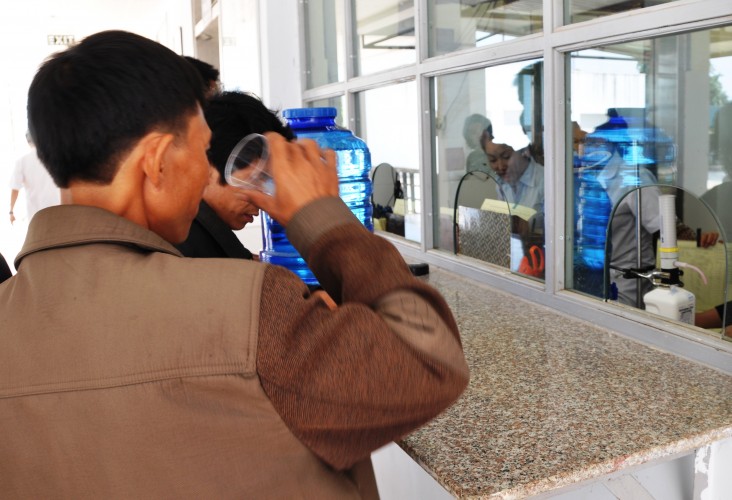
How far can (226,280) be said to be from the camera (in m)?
0.63

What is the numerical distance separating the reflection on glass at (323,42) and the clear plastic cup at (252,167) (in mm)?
2204

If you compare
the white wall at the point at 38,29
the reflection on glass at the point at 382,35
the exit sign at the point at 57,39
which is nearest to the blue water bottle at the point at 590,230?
the reflection on glass at the point at 382,35

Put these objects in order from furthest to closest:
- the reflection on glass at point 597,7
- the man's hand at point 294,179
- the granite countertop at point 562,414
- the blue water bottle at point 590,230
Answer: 1. the blue water bottle at point 590,230
2. the reflection on glass at point 597,7
3. the granite countertop at point 562,414
4. the man's hand at point 294,179

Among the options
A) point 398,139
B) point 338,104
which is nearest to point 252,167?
point 398,139

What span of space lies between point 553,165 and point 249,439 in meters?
1.24

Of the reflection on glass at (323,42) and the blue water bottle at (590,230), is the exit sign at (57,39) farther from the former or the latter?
the blue water bottle at (590,230)

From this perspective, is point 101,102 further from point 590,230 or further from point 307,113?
point 307,113

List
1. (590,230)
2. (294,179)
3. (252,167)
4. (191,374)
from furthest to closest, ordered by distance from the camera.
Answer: (590,230), (252,167), (294,179), (191,374)

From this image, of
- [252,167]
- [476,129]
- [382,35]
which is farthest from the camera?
[382,35]

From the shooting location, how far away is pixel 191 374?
61 cm

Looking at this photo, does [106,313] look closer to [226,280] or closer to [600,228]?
[226,280]

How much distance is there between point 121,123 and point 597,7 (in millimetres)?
1202

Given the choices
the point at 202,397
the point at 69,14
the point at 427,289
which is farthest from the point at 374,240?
the point at 69,14

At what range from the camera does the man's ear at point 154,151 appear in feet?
2.23
